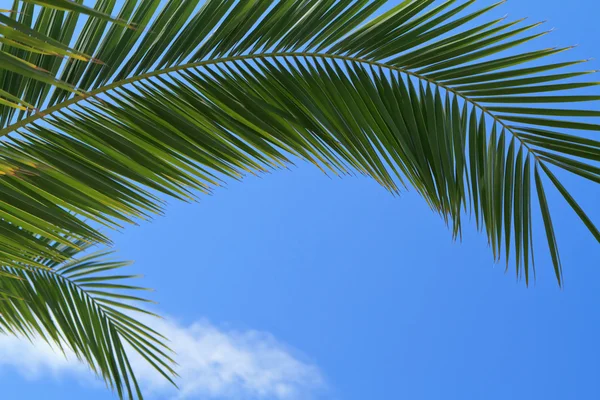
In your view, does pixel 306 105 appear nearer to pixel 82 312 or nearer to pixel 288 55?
pixel 288 55

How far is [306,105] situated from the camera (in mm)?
1320

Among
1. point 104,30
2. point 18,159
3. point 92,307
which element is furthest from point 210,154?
point 92,307

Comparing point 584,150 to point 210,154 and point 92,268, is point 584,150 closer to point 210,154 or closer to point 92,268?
point 210,154

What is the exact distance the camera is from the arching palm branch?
124 cm

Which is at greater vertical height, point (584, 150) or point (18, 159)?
point (584, 150)

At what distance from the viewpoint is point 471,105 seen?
145 centimetres

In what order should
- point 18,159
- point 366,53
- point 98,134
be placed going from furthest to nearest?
point 366,53 → point 98,134 → point 18,159

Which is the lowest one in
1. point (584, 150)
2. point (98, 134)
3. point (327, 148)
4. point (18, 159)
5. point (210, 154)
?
point (18, 159)

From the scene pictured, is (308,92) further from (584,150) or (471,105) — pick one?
(584,150)

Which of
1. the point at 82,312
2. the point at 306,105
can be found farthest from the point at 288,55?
the point at 82,312

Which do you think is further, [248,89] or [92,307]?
[92,307]

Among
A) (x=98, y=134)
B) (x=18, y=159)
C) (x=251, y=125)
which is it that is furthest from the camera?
(x=251, y=125)

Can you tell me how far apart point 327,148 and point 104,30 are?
1.57 ft

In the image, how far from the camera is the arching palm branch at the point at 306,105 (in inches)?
48.9
